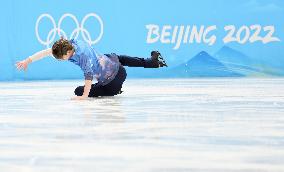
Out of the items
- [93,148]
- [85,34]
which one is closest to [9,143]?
[93,148]

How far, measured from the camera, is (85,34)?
22.2 ft

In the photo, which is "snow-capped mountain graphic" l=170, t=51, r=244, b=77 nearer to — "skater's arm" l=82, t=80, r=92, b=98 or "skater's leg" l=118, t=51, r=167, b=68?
"skater's leg" l=118, t=51, r=167, b=68

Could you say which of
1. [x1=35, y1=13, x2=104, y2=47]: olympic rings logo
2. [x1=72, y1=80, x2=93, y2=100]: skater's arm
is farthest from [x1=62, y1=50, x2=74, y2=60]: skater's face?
[x1=35, y1=13, x2=104, y2=47]: olympic rings logo

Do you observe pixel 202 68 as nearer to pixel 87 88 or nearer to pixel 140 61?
pixel 140 61

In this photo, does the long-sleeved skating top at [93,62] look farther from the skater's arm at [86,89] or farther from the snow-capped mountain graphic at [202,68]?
the snow-capped mountain graphic at [202,68]

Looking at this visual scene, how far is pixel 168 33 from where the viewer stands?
6.82m

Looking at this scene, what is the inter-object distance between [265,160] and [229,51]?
550 centimetres

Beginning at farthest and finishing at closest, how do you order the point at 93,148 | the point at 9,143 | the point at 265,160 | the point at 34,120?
the point at 34,120, the point at 9,143, the point at 93,148, the point at 265,160

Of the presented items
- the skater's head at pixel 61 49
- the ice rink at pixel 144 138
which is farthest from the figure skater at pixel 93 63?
the ice rink at pixel 144 138

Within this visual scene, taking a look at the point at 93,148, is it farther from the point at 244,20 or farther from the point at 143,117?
the point at 244,20

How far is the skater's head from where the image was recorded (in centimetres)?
314

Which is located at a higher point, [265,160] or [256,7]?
[256,7]

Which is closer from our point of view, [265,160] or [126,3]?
[265,160]

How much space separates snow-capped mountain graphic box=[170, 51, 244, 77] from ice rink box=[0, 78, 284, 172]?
12.5 feet
